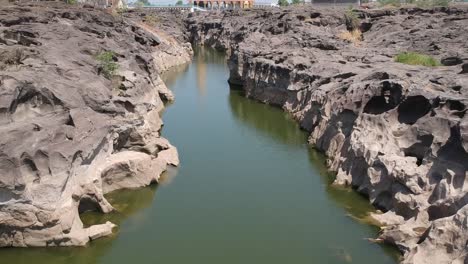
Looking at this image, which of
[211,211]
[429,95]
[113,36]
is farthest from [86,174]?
[113,36]

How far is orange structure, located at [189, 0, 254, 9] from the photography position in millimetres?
118625

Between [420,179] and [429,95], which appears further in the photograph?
[429,95]

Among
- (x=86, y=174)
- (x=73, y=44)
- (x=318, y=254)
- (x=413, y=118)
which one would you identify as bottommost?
(x=318, y=254)

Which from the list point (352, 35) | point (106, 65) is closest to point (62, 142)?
point (106, 65)

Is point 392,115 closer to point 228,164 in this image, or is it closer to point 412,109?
point 412,109

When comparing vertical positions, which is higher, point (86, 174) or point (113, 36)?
point (113, 36)

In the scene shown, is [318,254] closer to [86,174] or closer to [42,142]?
[86,174]

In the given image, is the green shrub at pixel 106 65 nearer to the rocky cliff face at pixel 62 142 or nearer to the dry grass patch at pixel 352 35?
the rocky cliff face at pixel 62 142

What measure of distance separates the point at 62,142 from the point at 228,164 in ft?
34.7

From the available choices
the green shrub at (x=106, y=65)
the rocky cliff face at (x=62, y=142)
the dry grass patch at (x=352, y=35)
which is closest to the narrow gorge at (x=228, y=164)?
the rocky cliff face at (x=62, y=142)

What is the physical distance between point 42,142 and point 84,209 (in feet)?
11.8

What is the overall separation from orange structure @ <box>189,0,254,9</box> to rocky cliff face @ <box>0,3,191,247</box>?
9482 centimetres

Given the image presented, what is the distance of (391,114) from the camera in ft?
72.9

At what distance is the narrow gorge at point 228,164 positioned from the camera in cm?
1595
